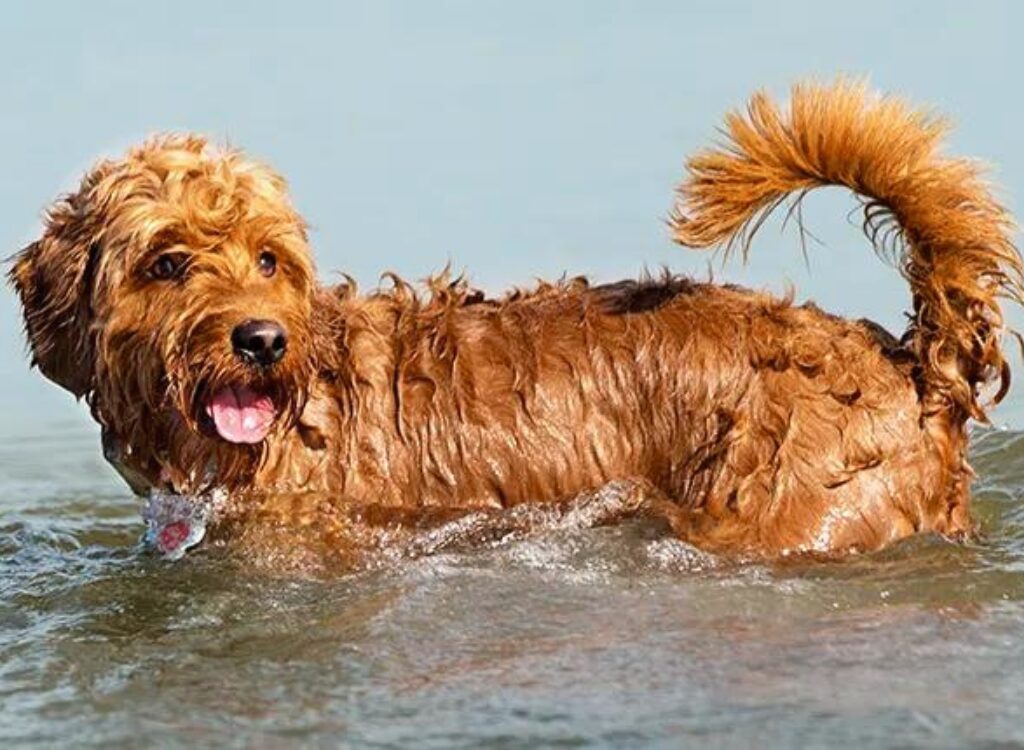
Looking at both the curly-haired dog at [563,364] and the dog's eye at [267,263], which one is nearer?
the curly-haired dog at [563,364]

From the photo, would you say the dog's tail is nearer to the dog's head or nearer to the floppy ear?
the dog's head

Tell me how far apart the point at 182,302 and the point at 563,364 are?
1.54m

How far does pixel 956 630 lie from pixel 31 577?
12.8 ft

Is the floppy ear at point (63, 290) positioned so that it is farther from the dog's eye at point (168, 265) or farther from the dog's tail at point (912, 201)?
the dog's tail at point (912, 201)

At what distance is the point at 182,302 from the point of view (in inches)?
273

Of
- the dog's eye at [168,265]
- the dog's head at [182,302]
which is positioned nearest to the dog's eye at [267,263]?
the dog's head at [182,302]

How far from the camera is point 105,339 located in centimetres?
712

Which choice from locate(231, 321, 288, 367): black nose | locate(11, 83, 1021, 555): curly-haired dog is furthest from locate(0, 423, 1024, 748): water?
locate(231, 321, 288, 367): black nose

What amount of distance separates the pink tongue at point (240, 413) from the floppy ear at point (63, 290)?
1.94ft

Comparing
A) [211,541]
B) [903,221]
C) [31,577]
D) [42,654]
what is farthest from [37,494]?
[903,221]

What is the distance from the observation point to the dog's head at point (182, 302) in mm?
6875

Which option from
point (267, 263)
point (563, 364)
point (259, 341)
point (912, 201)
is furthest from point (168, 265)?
point (912, 201)

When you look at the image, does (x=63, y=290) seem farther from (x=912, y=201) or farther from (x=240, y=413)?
(x=912, y=201)

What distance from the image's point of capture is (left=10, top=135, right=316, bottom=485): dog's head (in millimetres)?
6875
